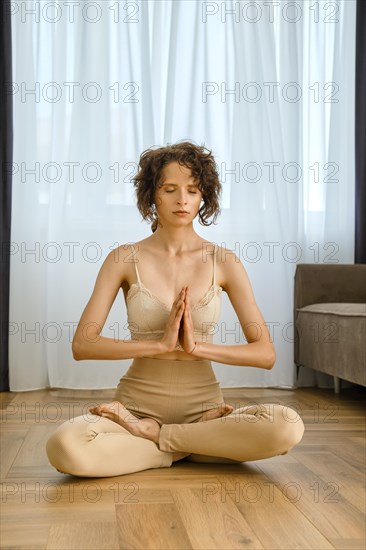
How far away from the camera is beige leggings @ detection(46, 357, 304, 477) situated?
2.23 meters

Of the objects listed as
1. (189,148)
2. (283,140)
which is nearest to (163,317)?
(189,148)

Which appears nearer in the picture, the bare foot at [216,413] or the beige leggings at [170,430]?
the beige leggings at [170,430]

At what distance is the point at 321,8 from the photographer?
15.0ft

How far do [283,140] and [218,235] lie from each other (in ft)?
2.10

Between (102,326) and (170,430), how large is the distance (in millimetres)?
366

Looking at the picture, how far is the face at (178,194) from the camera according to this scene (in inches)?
96.9

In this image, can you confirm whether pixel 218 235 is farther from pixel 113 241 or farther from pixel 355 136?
pixel 355 136

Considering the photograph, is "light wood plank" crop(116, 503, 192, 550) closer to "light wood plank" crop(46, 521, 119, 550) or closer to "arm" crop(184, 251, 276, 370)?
"light wood plank" crop(46, 521, 119, 550)

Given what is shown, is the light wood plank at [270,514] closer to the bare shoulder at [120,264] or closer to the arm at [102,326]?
the arm at [102,326]

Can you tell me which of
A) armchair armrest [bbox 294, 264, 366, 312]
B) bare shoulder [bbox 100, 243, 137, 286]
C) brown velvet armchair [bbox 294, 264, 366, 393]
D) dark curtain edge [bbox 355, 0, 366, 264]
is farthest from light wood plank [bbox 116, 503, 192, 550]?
dark curtain edge [bbox 355, 0, 366, 264]

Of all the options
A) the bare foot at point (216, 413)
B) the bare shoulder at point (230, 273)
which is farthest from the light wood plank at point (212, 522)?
the bare shoulder at point (230, 273)

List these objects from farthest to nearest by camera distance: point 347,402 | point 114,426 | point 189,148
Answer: point 347,402 → point 189,148 → point 114,426

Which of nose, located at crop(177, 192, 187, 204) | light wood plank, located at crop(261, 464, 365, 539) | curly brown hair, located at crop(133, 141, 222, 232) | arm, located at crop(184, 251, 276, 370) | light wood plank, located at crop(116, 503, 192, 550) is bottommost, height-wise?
light wood plank, located at crop(261, 464, 365, 539)

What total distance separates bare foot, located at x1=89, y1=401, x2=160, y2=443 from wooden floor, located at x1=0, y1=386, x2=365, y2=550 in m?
0.11
